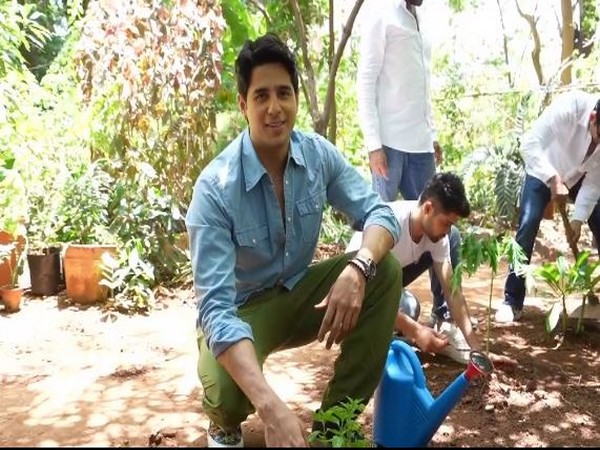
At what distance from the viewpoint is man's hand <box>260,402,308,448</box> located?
1.37m

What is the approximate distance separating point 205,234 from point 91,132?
339 cm

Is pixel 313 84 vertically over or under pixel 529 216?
over

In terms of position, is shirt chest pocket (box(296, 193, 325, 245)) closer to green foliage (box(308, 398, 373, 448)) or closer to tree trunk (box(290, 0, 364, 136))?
green foliage (box(308, 398, 373, 448))

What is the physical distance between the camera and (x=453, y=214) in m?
2.62

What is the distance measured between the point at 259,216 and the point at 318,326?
417 millimetres

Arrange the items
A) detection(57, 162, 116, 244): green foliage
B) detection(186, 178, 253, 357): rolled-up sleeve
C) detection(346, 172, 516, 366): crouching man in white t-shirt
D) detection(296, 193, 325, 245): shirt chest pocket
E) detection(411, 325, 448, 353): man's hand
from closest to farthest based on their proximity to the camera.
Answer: detection(186, 178, 253, 357): rolled-up sleeve < detection(296, 193, 325, 245): shirt chest pocket < detection(411, 325, 448, 353): man's hand < detection(346, 172, 516, 366): crouching man in white t-shirt < detection(57, 162, 116, 244): green foliage

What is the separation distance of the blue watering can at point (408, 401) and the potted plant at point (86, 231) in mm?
2695

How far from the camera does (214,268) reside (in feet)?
5.72

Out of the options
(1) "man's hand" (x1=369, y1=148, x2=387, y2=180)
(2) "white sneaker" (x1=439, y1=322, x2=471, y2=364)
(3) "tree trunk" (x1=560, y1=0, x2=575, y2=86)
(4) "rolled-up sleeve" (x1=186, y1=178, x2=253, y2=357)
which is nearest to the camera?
(4) "rolled-up sleeve" (x1=186, y1=178, x2=253, y2=357)

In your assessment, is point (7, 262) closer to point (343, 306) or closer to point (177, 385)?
point (177, 385)

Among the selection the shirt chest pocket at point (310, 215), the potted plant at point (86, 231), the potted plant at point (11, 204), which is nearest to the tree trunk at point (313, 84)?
the potted plant at point (86, 231)

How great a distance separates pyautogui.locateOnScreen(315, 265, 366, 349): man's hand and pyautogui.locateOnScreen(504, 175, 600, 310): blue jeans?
6.03 ft

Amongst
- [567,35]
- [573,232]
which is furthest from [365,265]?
[567,35]

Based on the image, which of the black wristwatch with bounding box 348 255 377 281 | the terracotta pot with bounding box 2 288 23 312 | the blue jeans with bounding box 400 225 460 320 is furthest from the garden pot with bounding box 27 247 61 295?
the black wristwatch with bounding box 348 255 377 281
